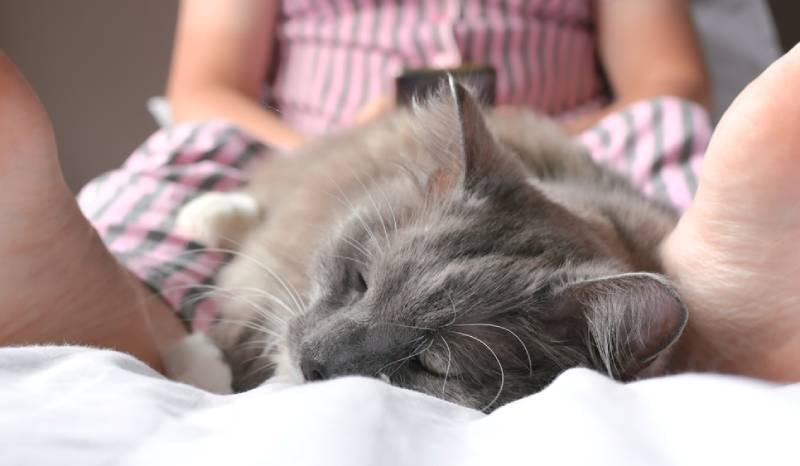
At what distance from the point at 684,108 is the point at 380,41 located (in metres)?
0.87

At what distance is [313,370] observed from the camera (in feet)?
2.49

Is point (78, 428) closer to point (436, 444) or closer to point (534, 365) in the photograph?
point (436, 444)

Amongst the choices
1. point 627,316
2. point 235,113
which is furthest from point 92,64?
point 627,316

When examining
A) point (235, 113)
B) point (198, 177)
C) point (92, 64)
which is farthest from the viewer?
point (92, 64)

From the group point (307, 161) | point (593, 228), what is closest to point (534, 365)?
point (593, 228)

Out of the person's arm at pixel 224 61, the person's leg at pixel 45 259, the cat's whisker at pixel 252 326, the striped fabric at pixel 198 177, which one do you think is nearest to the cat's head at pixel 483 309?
the cat's whisker at pixel 252 326

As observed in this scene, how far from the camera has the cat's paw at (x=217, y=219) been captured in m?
1.26

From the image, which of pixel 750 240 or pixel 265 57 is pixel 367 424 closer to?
pixel 750 240

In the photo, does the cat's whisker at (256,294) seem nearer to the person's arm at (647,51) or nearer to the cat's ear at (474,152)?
the cat's ear at (474,152)

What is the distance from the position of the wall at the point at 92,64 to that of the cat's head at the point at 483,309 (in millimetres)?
1897

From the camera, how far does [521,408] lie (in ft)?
1.94

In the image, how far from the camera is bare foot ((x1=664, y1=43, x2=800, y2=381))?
25.4 inches

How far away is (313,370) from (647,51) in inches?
67.7

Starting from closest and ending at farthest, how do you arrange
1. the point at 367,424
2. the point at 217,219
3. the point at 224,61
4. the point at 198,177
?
the point at 367,424 → the point at 217,219 → the point at 198,177 → the point at 224,61
